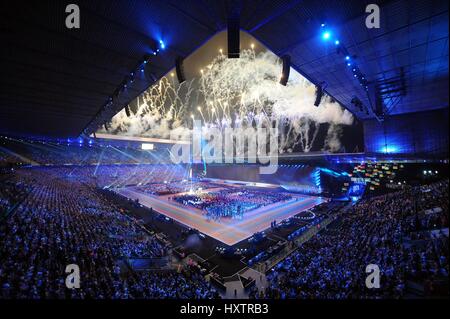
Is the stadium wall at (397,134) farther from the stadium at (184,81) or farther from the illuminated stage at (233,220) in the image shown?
the illuminated stage at (233,220)

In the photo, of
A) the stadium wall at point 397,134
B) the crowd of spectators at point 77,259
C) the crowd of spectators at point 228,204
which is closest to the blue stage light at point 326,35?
the crowd of spectators at point 77,259

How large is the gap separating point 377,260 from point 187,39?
11312mm

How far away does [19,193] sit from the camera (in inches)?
700

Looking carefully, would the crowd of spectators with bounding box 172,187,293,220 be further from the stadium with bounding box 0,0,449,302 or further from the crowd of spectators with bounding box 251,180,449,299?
the crowd of spectators with bounding box 251,180,449,299

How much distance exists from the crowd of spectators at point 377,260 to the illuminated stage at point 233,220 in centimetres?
533

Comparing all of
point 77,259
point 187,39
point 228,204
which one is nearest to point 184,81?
point 187,39

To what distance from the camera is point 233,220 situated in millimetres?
18734

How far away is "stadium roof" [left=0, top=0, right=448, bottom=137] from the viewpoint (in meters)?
6.62

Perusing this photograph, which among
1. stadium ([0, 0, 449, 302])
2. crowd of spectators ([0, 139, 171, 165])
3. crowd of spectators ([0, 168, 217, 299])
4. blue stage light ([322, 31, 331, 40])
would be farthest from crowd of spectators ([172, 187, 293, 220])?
crowd of spectators ([0, 139, 171, 165])

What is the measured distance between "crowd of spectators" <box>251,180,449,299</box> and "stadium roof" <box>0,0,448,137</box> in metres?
3.83

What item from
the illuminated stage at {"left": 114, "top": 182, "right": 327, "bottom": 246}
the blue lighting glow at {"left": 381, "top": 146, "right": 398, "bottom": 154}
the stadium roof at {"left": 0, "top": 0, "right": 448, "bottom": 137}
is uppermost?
the stadium roof at {"left": 0, "top": 0, "right": 448, "bottom": 137}
